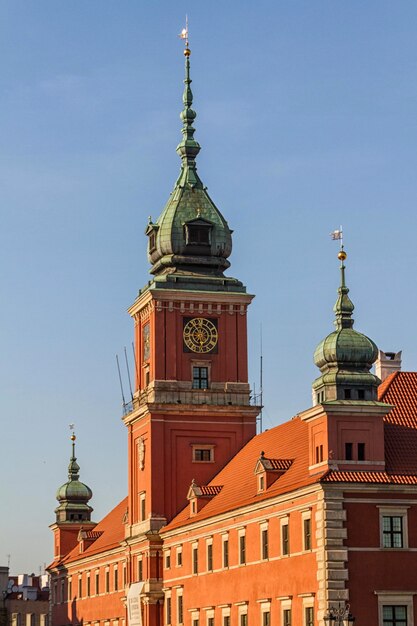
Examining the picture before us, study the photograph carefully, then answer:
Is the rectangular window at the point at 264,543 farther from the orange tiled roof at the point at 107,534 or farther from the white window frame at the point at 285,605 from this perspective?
the orange tiled roof at the point at 107,534

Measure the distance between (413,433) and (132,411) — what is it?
2983 centimetres

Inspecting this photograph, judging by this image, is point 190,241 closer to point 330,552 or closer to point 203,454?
point 203,454

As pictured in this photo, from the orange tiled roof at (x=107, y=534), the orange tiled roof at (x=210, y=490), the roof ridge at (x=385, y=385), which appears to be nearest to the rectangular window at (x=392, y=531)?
the roof ridge at (x=385, y=385)

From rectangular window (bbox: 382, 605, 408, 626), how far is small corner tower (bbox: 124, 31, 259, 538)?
1094 inches

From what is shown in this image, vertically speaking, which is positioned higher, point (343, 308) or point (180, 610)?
point (343, 308)

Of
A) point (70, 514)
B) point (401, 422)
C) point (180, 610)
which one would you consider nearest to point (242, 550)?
point (180, 610)

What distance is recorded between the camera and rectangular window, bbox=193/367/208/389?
8981 centimetres

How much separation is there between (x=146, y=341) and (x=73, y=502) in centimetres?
3509

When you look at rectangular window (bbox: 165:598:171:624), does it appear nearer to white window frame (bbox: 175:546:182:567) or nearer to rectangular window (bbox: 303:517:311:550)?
white window frame (bbox: 175:546:182:567)

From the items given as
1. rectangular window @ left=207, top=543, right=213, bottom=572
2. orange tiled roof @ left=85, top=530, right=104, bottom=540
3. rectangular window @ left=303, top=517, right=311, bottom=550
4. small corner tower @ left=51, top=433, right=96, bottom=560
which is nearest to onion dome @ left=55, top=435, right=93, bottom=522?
small corner tower @ left=51, top=433, right=96, bottom=560

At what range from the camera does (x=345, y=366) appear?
213ft

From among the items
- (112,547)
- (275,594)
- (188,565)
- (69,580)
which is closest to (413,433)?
(275,594)

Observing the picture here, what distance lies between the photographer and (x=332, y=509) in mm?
62688

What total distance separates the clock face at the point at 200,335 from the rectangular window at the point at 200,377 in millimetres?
1028
